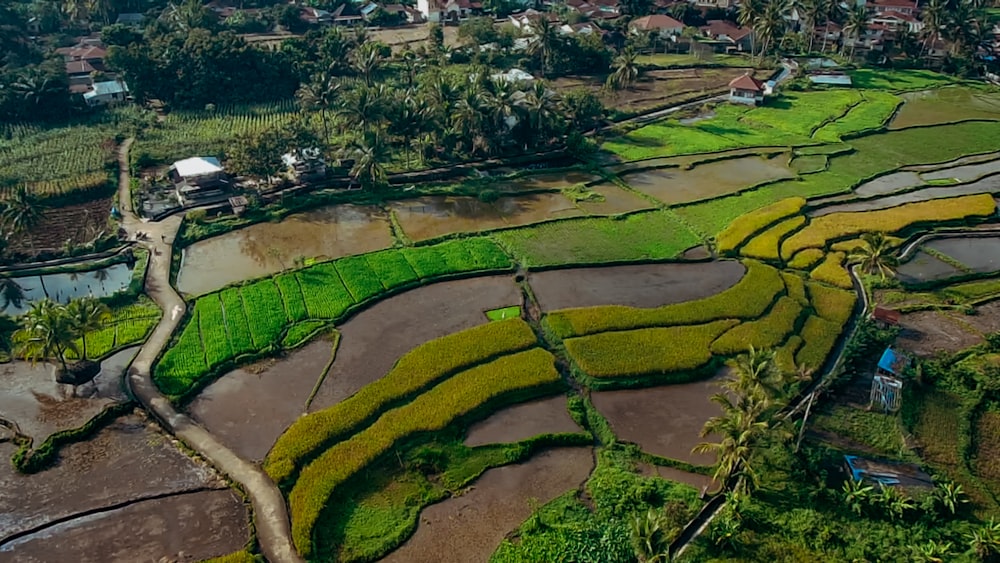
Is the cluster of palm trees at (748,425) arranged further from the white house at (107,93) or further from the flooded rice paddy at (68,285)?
the white house at (107,93)

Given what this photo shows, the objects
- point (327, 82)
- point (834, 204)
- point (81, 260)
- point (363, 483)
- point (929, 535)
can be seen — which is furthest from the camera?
point (327, 82)

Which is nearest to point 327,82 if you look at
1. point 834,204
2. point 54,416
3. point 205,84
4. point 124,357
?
point 205,84

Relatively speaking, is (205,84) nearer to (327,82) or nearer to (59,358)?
(327,82)

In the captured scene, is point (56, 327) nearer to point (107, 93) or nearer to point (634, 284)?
point (634, 284)

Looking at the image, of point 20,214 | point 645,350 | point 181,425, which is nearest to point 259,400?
point 181,425

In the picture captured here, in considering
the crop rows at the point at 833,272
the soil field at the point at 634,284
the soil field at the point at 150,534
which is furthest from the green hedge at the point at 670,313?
the soil field at the point at 150,534

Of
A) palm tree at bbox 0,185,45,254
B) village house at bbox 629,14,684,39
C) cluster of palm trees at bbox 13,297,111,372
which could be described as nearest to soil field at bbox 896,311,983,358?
cluster of palm trees at bbox 13,297,111,372

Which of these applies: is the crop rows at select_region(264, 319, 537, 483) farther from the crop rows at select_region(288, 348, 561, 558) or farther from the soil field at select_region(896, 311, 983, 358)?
the soil field at select_region(896, 311, 983, 358)
